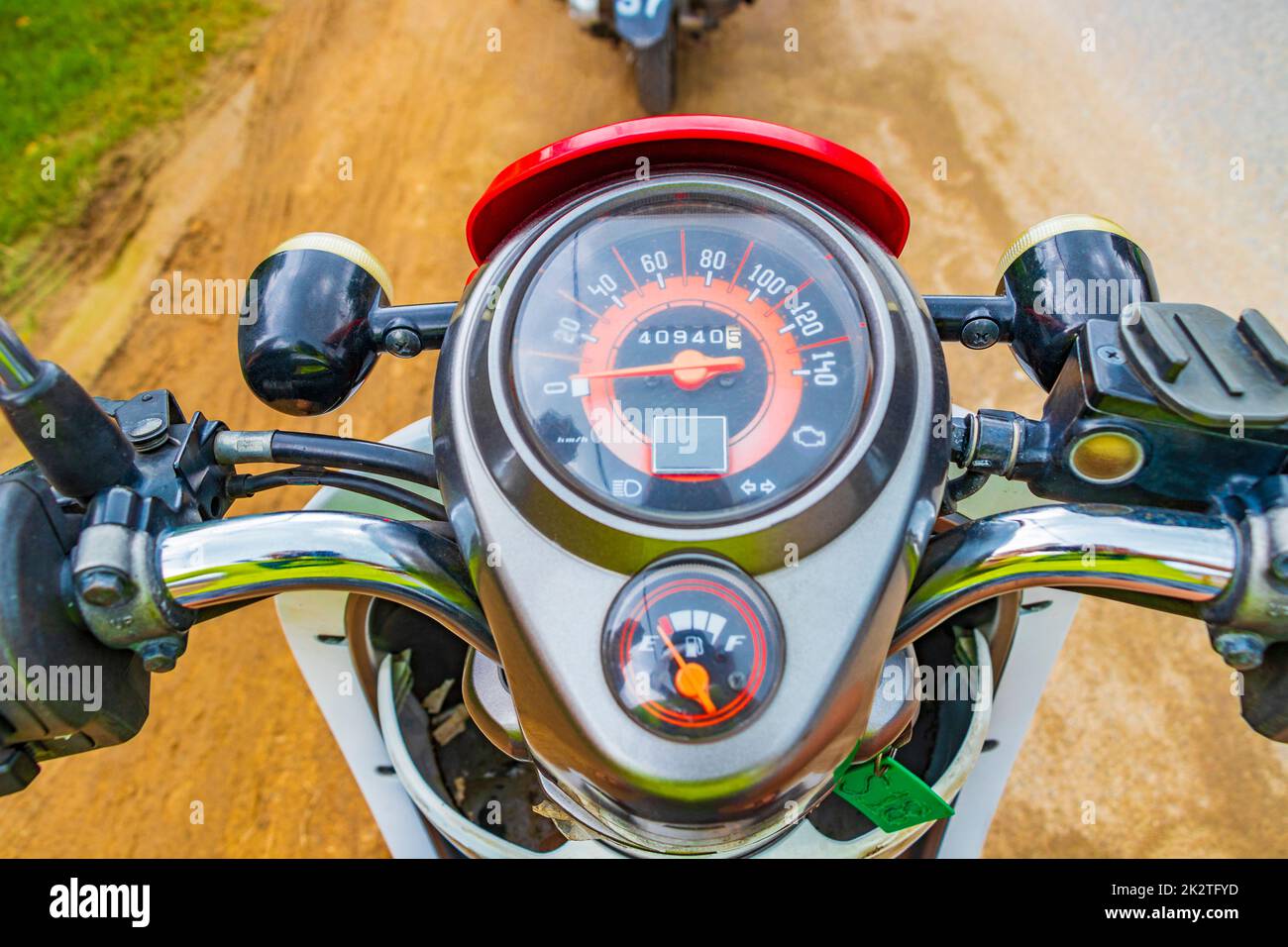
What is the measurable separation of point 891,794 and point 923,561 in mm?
352

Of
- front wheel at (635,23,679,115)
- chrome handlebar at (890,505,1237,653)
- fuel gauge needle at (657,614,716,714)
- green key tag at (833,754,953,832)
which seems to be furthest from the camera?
front wheel at (635,23,679,115)

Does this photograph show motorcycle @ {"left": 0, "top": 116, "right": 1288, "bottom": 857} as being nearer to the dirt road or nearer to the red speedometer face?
the red speedometer face

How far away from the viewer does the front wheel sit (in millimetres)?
4707

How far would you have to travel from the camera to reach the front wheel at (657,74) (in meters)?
4.71

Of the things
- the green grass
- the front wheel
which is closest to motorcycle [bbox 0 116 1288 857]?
the front wheel

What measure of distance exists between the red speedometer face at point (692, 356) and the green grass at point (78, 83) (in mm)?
3956

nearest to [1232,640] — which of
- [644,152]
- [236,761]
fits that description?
[644,152]

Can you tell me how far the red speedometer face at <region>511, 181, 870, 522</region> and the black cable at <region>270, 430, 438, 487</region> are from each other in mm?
241

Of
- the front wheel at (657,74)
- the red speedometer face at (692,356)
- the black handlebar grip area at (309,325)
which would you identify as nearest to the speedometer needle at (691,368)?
the red speedometer face at (692,356)

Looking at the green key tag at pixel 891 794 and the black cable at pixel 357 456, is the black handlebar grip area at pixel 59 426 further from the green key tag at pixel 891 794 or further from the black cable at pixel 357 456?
the green key tag at pixel 891 794

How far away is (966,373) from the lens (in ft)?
12.9

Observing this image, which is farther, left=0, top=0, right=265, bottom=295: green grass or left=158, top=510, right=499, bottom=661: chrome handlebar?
left=0, top=0, right=265, bottom=295: green grass

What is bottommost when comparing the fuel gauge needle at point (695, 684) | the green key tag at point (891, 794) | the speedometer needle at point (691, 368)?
the green key tag at point (891, 794)
